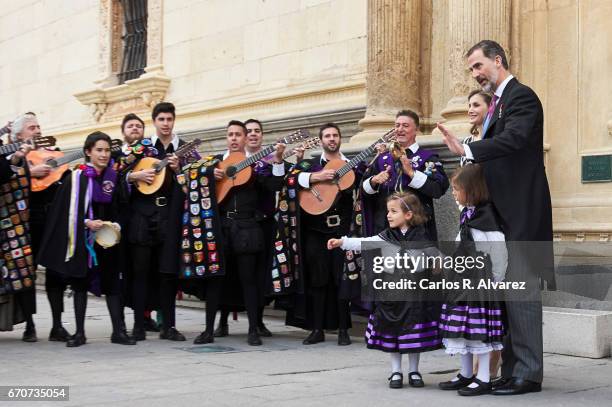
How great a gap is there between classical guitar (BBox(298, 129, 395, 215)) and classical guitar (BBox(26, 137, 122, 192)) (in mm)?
1783

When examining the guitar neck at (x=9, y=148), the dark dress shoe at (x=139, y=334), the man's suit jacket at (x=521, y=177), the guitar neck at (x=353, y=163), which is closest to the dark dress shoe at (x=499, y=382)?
the man's suit jacket at (x=521, y=177)

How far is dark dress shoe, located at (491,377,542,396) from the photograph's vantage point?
221 inches

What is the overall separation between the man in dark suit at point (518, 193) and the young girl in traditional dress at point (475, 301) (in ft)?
0.21

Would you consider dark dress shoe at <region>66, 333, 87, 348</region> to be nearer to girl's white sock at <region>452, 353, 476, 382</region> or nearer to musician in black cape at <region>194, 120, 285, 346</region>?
musician in black cape at <region>194, 120, 285, 346</region>

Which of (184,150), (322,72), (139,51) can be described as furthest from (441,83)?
(139,51)

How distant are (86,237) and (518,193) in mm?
3779

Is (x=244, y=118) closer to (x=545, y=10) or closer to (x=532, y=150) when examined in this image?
(x=545, y=10)

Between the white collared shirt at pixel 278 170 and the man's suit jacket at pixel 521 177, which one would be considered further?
the white collared shirt at pixel 278 170

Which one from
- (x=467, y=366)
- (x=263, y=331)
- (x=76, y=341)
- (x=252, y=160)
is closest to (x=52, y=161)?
(x=76, y=341)

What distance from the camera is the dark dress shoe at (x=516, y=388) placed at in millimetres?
5605

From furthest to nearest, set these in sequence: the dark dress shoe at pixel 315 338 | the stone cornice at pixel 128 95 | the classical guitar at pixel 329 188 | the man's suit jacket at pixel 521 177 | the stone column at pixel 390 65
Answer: the stone cornice at pixel 128 95 < the stone column at pixel 390 65 < the dark dress shoe at pixel 315 338 < the classical guitar at pixel 329 188 < the man's suit jacket at pixel 521 177

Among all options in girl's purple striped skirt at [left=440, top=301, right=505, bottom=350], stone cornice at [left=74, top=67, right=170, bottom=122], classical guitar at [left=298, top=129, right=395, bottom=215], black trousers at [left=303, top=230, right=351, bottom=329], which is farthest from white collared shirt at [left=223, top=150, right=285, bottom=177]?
stone cornice at [left=74, top=67, right=170, bottom=122]

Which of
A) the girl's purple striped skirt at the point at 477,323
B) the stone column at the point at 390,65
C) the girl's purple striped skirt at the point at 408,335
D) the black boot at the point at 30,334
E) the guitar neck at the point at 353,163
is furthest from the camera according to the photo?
the stone column at the point at 390,65

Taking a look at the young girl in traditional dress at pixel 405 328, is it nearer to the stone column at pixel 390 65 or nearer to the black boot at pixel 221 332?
the black boot at pixel 221 332
